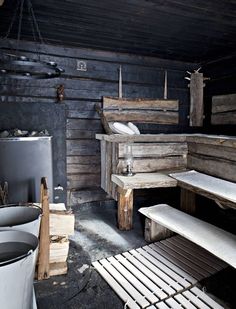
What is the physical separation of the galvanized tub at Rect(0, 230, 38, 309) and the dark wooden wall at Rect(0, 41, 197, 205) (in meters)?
2.30

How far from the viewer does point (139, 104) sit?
4.55 meters

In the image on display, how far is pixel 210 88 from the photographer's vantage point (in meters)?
4.80

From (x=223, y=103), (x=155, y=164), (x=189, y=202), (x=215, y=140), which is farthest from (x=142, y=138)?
(x=223, y=103)

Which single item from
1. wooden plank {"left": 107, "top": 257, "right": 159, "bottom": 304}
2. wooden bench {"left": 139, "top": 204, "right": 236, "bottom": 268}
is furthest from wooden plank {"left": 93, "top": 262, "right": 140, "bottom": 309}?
wooden bench {"left": 139, "top": 204, "right": 236, "bottom": 268}

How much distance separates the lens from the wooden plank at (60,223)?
2.57m

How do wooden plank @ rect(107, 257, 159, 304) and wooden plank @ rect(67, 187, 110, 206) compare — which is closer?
wooden plank @ rect(107, 257, 159, 304)

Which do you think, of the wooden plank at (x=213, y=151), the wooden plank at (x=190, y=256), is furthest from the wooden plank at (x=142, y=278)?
the wooden plank at (x=213, y=151)

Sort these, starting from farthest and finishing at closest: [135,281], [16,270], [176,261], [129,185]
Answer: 1. [129,185]
2. [176,261]
3. [135,281]
4. [16,270]

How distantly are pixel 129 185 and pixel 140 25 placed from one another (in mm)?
1931

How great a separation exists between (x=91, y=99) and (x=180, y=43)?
1.60 m

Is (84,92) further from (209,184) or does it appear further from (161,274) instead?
(161,274)

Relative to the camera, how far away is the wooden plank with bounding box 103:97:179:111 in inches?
172

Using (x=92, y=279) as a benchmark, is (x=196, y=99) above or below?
above

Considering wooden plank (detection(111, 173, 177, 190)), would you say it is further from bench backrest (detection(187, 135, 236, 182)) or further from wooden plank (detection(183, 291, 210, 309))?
wooden plank (detection(183, 291, 210, 309))
